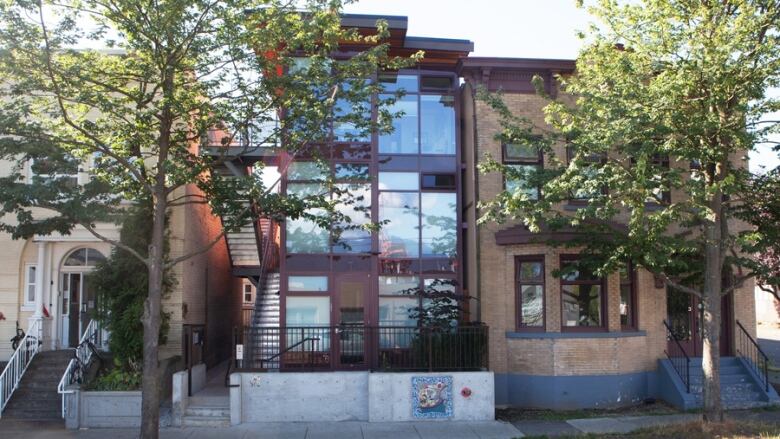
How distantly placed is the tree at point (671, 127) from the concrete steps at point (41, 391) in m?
9.98

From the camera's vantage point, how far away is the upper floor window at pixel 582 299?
14.8 m

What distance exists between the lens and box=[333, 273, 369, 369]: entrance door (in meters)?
14.6

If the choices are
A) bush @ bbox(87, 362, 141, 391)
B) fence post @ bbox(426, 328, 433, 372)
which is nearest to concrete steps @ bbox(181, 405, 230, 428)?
bush @ bbox(87, 362, 141, 391)

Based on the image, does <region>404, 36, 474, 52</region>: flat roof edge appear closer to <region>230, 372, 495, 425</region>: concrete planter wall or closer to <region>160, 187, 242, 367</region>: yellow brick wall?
<region>160, 187, 242, 367</region>: yellow brick wall

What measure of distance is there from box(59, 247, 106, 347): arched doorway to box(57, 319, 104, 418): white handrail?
43.4 inches

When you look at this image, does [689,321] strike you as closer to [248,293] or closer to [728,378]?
[728,378]

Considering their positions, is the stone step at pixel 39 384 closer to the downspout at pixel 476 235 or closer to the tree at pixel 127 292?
the tree at pixel 127 292

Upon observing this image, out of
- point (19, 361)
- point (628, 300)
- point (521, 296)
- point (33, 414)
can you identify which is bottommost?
point (33, 414)

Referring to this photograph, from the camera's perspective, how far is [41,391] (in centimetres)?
1415

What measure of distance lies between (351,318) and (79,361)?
5.85 meters

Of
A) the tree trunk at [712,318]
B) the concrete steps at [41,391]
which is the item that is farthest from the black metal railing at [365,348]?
the tree trunk at [712,318]

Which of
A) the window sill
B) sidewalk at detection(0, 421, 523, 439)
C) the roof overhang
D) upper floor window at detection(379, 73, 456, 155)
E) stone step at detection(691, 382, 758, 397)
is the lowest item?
sidewalk at detection(0, 421, 523, 439)

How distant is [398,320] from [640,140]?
22.5 feet

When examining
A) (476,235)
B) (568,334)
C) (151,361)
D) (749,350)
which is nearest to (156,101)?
(151,361)
